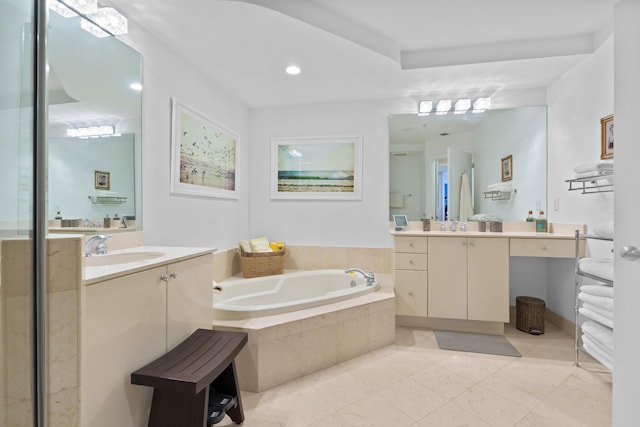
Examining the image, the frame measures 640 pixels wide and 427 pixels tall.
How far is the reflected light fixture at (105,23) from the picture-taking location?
156cm

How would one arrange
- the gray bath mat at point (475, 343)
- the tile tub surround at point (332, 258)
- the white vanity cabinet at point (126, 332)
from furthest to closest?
1. the tile tub surround at point (332, 258)
2. the gray bath mat at point (475, 343)
3. the white vanity cabinet at point (126, 332)

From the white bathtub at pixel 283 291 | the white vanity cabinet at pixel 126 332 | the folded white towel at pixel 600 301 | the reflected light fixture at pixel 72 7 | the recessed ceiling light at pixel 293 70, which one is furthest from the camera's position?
the recessed ceiling light at pixel 293 70

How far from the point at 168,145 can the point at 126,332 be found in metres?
1.40

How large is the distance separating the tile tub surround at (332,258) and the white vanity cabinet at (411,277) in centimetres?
41

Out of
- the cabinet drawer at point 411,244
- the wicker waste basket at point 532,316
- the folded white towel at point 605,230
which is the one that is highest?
the folded white towel at point 605,230

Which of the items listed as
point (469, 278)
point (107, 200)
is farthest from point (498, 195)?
point (107, 200)

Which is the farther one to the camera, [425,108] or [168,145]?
[425,108]

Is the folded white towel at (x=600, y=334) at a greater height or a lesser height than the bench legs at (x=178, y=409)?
greater

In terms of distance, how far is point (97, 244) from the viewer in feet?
4.96

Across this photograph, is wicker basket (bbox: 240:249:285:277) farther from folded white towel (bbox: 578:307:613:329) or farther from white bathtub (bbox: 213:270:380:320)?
folded white towel (bbox: 578:307:613:329)

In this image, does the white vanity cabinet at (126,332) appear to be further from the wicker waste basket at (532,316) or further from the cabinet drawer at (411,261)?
the wicker waste basket at (532,316)

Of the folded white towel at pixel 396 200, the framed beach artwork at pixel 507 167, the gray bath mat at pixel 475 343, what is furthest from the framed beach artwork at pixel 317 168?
the gray bath mat at pixel 475 343

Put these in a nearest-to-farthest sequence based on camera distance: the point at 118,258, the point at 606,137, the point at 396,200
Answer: the point at 118,258 < the point at 606,137 < the point at 396,200

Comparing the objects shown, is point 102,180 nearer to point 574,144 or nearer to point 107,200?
point 107,200
